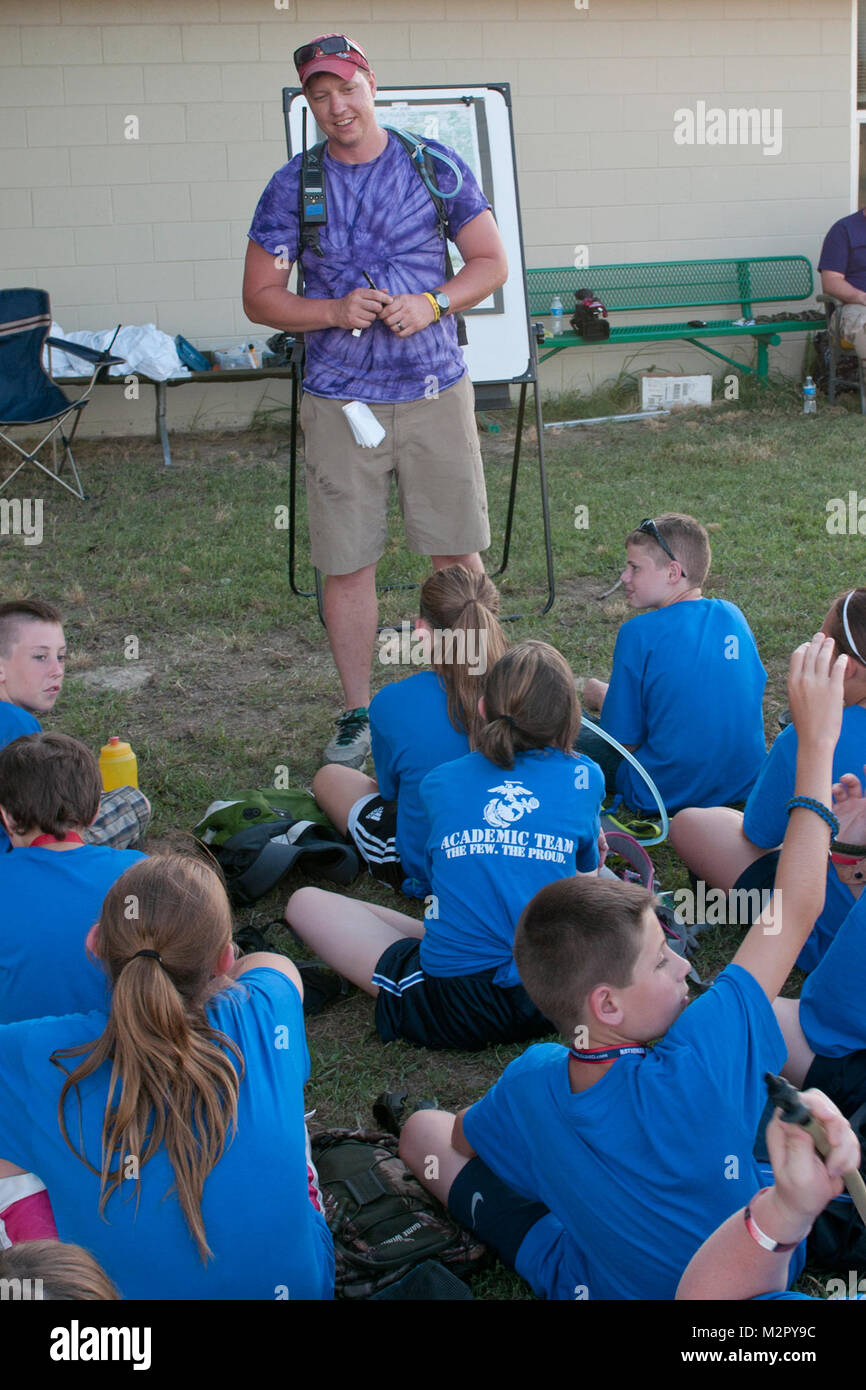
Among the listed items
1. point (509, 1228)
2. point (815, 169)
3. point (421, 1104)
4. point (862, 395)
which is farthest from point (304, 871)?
point (815, 169)

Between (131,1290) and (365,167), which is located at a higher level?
(365,167)

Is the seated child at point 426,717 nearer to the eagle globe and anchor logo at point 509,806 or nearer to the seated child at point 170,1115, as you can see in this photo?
the eagle globe and anchor logo at point 509,806

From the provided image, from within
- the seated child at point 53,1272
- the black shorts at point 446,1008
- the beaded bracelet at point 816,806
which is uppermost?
the beaded bracelet at point 816,806

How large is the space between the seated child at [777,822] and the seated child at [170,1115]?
116 centimetres

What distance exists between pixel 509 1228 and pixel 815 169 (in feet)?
32.2

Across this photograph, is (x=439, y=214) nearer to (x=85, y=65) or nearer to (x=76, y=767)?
(x=76, y=767)

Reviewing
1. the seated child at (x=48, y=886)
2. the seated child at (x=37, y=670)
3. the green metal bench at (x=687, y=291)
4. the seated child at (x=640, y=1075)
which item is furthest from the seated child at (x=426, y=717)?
the green metal bench at (x=687, y=291)

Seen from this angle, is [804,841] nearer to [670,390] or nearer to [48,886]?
[48,886]

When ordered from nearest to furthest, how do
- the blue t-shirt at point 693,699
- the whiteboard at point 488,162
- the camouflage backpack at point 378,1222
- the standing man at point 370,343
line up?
the camouflage backpack at point 378,1222, the blue t-shirt at point 693,699, the standing man at point 370,343, the whiteboard at point 488,162

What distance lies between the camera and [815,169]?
1010 cm

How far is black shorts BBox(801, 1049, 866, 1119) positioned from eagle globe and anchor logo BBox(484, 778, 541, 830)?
74 centimetres

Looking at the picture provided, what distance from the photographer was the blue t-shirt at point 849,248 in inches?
362

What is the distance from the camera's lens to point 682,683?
11.3ft
